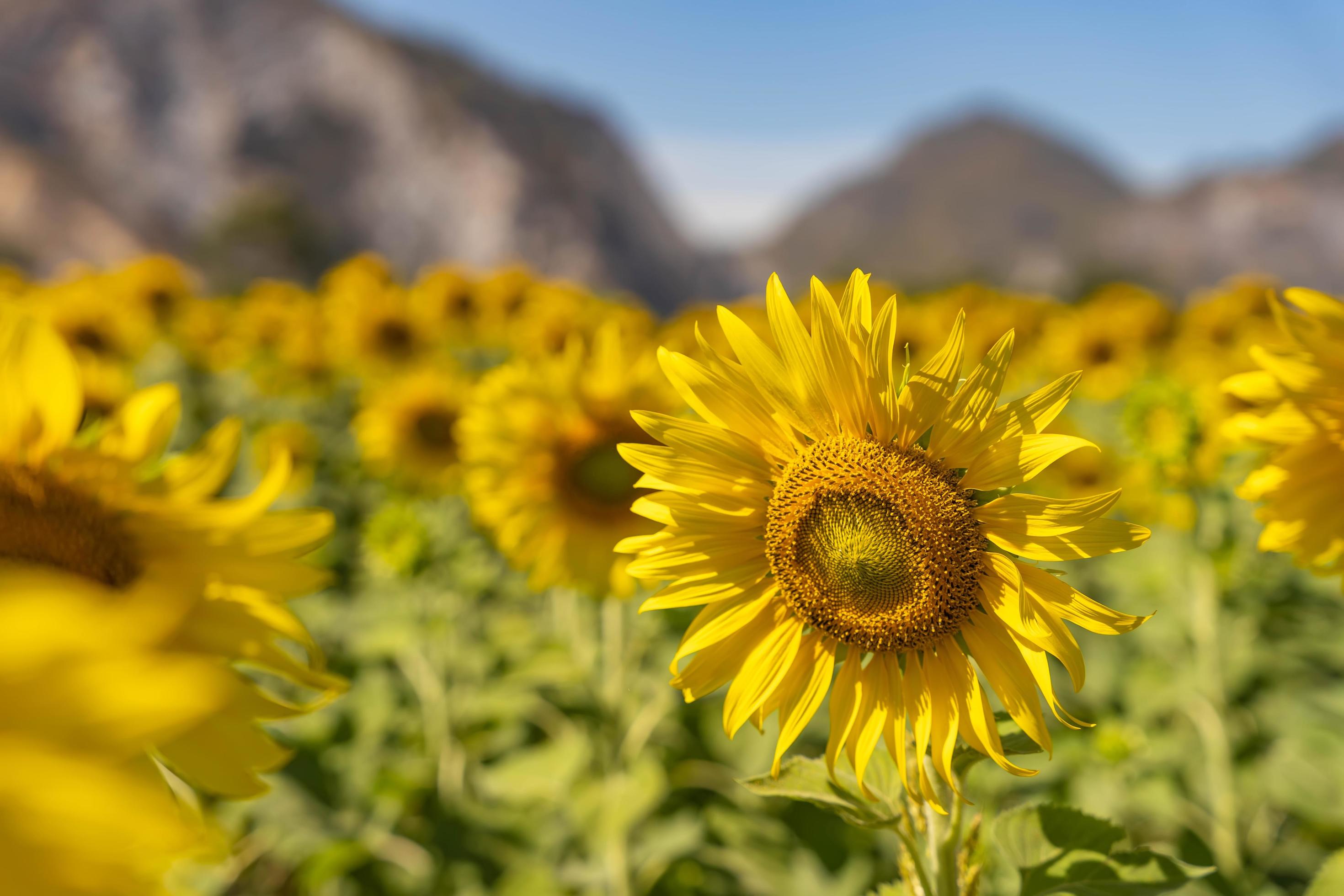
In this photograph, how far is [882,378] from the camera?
1293 mm

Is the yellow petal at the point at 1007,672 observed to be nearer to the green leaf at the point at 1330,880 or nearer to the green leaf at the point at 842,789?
the green leaf at the point at 842,789

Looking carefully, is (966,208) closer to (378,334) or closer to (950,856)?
(378,334)

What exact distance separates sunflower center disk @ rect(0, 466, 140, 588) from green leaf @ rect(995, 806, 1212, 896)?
1.49 metres

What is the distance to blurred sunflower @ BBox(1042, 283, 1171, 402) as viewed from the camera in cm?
609

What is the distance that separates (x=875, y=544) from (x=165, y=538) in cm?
121

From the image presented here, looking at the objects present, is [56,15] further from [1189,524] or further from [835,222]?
[835,222]

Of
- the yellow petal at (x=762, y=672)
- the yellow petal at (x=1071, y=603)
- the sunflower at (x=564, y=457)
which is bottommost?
the sunflower at (x=564, y=457)

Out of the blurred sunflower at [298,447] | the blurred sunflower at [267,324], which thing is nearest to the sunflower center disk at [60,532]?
the blurred sunflower at [298,447]

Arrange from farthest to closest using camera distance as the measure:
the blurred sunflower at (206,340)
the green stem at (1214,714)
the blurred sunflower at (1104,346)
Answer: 1. the blurred sunflower at (206,340)
2. the blurred sunflower at (1104,346)
3. the green stem at (1214,714)

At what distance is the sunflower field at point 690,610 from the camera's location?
1.19 metres

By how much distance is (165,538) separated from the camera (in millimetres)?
1451

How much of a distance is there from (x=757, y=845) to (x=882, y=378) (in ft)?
6.57

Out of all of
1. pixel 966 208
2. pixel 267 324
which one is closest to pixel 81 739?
pixel 267 324

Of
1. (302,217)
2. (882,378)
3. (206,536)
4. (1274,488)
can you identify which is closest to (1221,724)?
(1274,488)
